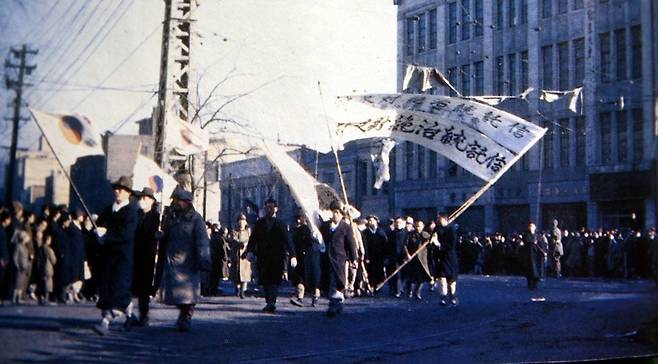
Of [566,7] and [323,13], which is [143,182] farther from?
[566,7]

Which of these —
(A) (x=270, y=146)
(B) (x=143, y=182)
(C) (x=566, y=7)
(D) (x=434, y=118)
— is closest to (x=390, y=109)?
(D) (x=434, y=118)

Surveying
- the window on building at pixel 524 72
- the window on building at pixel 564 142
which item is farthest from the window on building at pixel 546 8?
the window on building at pixel 564 142

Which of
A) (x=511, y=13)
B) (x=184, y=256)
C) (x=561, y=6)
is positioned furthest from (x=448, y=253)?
(x=184, y=256)

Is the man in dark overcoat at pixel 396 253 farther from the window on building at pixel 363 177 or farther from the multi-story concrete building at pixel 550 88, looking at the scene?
the window on building at pixel 363 177

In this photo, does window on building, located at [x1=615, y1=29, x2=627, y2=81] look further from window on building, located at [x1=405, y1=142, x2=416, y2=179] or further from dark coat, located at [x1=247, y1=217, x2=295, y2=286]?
dark coat, located at [x1=247, y1=217, x2=295, y2=286]

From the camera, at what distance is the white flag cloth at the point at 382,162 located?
450 cm

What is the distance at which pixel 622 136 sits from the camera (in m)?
5.51

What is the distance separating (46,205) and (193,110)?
0.73 meters

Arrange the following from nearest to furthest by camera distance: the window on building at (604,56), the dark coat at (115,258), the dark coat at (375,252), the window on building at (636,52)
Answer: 1. the dark coat at (115,258)
2. the dark coat at (375,252)
3. the window on building at (604,56)
4. the window on building at (636,52)

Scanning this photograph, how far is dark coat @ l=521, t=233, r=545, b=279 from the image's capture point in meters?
5.84

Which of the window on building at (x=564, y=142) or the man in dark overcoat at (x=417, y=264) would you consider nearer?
the man in dark overcoat at (x=417, y=264)

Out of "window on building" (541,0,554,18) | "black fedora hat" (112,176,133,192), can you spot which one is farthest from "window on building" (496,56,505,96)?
"black fedora hat" (112,176,133,192)

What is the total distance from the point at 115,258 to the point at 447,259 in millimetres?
2680

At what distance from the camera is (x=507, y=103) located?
537cm
